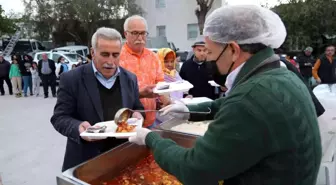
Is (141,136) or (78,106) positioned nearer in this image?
(141,136)

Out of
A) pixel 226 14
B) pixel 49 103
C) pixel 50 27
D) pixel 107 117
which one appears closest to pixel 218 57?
pixel 226 14

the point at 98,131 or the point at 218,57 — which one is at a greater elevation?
the point at 218,57

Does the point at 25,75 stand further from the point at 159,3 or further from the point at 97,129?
the point at 159,3

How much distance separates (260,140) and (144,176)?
0.95 meters

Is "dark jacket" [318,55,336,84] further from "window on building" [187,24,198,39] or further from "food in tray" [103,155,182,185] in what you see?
"window on building" [187,24,198,39]

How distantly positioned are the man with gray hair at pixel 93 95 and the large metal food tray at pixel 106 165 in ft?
0.44

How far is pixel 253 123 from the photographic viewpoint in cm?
75

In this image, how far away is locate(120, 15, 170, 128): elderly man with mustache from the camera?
7.05ft

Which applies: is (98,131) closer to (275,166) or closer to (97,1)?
(275,166)

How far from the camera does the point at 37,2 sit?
1773 centimetres

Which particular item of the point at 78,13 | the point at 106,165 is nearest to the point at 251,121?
the point at 106,165

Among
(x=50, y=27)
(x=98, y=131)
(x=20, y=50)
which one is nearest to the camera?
(x=98, y=131)

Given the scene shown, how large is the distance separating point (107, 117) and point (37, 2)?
18761mm

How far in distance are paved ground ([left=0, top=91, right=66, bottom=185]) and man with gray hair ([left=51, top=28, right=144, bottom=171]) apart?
5.99 ft
